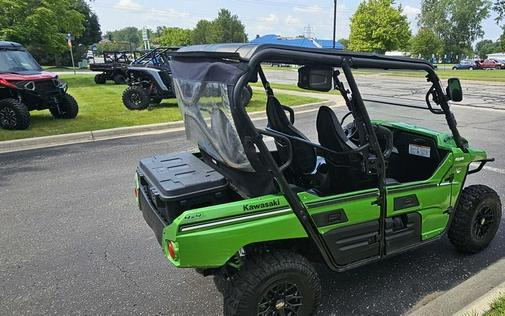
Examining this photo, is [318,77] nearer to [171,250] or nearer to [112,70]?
[171,250]

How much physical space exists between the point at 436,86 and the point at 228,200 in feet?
6.05

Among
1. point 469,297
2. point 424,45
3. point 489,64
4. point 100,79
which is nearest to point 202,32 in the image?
point 424,45

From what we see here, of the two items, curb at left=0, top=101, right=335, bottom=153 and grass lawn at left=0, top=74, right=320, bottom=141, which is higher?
grass lawn at left=0, top=74, right=320, bottom=141

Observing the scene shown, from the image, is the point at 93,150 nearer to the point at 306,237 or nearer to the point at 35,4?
the point at 306,237

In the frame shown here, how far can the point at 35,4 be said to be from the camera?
20062 millimetres

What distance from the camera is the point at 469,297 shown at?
2896 millimetres

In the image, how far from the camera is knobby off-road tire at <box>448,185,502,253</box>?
338cm

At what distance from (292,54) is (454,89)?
1368mm

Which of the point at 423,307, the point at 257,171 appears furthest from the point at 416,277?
the point at 257,171

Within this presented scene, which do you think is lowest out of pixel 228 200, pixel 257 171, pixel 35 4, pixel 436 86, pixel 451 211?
pixel 451 211

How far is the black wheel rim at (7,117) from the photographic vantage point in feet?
28.9

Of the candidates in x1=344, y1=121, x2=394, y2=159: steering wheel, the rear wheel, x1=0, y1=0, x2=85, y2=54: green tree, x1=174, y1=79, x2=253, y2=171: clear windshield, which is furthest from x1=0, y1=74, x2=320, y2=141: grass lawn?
x1=0, y1=0, x2=85, y2=54: green tree

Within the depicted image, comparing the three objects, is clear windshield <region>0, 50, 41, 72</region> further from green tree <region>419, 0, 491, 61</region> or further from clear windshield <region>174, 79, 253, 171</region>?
green tree <region>419, 0, 491, 61</region>

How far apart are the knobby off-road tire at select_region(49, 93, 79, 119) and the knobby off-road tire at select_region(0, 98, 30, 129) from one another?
4.47 feet
